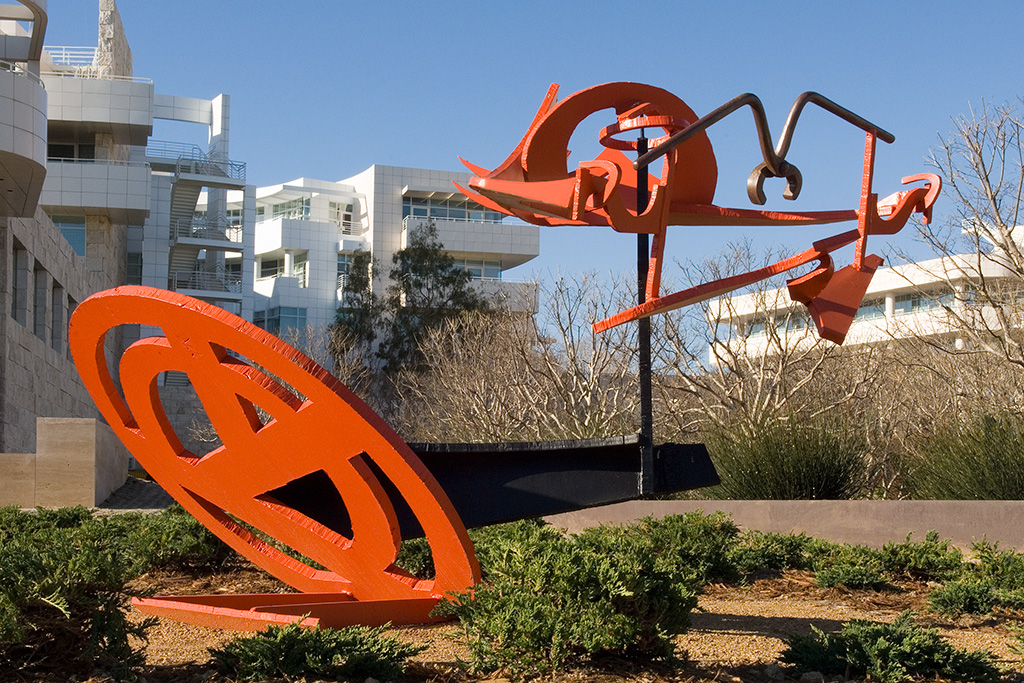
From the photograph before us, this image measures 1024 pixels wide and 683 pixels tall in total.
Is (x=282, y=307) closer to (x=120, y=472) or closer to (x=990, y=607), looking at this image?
(x=120, y=472)

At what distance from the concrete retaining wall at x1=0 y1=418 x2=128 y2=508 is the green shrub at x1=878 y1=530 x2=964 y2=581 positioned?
13.7 meters

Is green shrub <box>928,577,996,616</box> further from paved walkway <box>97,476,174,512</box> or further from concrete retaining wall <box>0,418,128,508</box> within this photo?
concrete retaining wall <box>0,418,128,508</box>

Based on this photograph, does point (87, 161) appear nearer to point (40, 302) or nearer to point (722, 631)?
point (40, 302)

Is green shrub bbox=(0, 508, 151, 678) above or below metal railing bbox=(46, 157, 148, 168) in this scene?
below

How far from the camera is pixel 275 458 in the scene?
6094 millimetres

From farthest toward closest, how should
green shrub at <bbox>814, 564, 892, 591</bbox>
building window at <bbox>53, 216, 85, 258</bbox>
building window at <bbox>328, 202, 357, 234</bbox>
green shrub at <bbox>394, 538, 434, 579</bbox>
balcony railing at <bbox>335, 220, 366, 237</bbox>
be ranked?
building window at <bbox>328, 202, 357, 234</bbox> → balcony railing at <bbox>335, 220, 366, 237</bbox> → building window at <bbox>53, 216, 85, 258</bbox> → green shrub at <bbox>814, 564, 892, 591</bbox> → green shrub at <bbox>394, 538, 434, 579</bbox>

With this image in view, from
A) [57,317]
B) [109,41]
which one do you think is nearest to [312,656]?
[57,317]

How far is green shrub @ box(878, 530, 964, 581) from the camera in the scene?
31.1 ft

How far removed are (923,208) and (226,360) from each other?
4400mm

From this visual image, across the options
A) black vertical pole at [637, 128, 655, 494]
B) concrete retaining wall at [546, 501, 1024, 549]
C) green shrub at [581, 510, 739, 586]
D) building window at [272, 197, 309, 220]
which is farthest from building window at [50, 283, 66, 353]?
building window at [272, 197, 309, 220]

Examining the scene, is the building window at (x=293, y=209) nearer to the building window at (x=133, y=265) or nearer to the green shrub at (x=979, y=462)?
the building window at (x=133, y=265)

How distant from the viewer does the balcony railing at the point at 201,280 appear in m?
43.5

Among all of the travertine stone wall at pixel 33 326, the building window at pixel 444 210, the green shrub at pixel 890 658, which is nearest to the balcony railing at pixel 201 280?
the building window at pixel 444 210

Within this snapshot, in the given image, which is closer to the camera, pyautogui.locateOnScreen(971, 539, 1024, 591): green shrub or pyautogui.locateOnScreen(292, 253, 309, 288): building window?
pyautogui.locateOnScreen(971, 539, 1024, 591): green shrub
